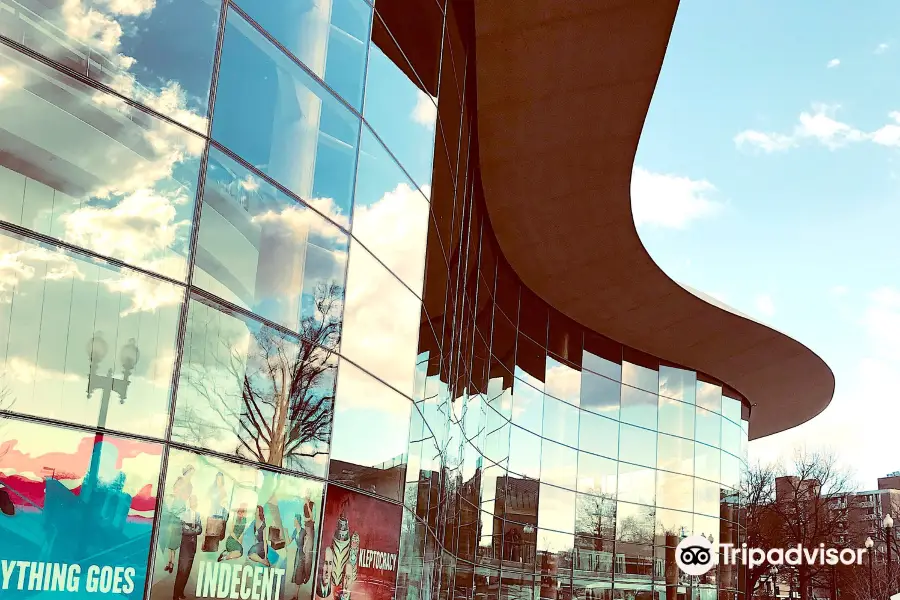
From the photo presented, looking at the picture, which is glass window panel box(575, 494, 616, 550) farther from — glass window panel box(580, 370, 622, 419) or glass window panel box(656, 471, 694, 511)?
glass window panel box(580, 370, 622, 419)

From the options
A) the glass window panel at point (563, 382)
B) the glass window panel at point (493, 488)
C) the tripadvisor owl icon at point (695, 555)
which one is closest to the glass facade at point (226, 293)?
the glass window panel at point (493, 488)

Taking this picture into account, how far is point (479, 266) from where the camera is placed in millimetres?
20688

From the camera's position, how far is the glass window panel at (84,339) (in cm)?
673

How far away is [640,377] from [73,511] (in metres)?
25.4

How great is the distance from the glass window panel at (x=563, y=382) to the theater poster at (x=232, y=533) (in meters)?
18.0

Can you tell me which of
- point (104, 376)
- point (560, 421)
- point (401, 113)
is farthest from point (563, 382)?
point (104, 376)

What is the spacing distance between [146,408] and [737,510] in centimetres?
3028

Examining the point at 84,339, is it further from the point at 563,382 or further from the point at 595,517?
the point at 595,517

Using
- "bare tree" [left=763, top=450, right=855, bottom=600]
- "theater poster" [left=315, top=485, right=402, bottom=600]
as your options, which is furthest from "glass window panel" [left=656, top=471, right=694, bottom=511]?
"bare tree" [left=763, top=450, right=855, bottom=600]

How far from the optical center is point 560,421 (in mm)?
27109

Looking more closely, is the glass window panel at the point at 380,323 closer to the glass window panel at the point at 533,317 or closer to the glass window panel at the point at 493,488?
the glass window panel at the point at 493,488

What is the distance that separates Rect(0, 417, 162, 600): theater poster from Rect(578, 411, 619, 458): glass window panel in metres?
21.7

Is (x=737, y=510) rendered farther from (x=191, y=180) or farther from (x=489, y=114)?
(x=191, y=180)

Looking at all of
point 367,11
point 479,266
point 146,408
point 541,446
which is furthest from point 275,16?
point 541,446
